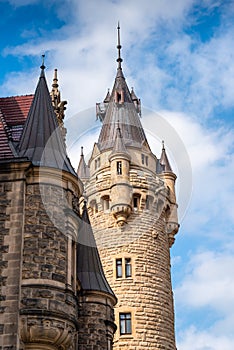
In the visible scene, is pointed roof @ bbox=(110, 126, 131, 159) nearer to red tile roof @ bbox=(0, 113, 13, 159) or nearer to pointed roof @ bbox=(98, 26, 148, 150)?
pointed roof @ bbox=(98, 26, 148, 150)

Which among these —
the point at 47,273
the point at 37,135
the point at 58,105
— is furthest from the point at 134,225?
the point at 47,273

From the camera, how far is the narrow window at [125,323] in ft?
110

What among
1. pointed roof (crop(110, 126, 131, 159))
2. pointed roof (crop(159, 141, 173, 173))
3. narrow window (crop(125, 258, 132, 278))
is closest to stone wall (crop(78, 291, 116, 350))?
narrow window (crop(125, 258, 132, 278))

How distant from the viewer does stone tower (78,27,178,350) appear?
33.8 meters

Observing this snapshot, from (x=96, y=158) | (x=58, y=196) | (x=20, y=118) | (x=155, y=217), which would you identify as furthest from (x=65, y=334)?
(x=96, y=158)

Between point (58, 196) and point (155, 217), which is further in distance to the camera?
point (155, 217)

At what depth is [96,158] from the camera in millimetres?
40156

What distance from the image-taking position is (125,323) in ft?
111

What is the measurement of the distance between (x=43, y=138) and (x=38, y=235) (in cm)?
337

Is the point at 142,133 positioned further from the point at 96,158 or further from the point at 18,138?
the point at 18,138

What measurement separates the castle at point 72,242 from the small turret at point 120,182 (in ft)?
0.19

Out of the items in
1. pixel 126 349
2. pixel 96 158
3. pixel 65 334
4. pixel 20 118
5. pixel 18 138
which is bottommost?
pixel 65 334

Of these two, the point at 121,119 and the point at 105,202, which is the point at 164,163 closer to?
the point at 121,119

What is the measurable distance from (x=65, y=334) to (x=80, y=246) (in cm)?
641
